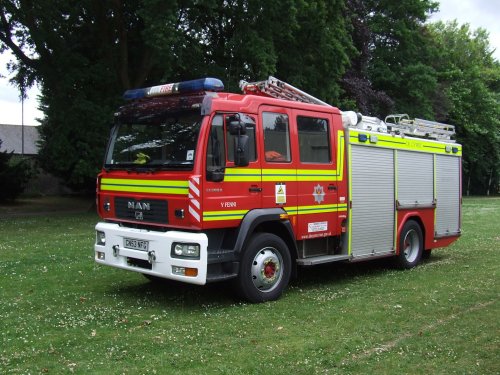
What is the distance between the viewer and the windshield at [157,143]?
7168mm

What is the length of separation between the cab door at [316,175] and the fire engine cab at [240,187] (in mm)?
18

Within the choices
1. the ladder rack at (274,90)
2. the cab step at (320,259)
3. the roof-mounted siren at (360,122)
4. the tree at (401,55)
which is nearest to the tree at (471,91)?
the tree at (401,55)

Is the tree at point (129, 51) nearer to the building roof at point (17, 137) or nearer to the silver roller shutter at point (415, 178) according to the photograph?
the silver roller shutter at point (415, 178)

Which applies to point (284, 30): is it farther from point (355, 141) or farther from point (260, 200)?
point (260, 200)

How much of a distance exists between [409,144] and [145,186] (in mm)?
5728

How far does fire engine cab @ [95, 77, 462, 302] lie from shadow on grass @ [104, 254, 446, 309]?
54 centimetres

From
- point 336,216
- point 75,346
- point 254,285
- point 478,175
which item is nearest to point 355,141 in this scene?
point 336,216

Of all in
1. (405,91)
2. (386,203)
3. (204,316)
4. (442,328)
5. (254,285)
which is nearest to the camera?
(442,328)

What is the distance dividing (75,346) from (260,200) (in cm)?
319

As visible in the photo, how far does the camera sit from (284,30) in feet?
67.5

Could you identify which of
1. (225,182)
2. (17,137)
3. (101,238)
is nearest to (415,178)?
(225,182)

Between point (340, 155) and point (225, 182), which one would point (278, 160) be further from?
point (340, 155)

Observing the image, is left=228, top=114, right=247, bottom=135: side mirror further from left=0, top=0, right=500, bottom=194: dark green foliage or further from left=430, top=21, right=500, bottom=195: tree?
left=430, top=21, right=500, bottom=195: tree

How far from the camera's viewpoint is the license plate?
23.9ft
